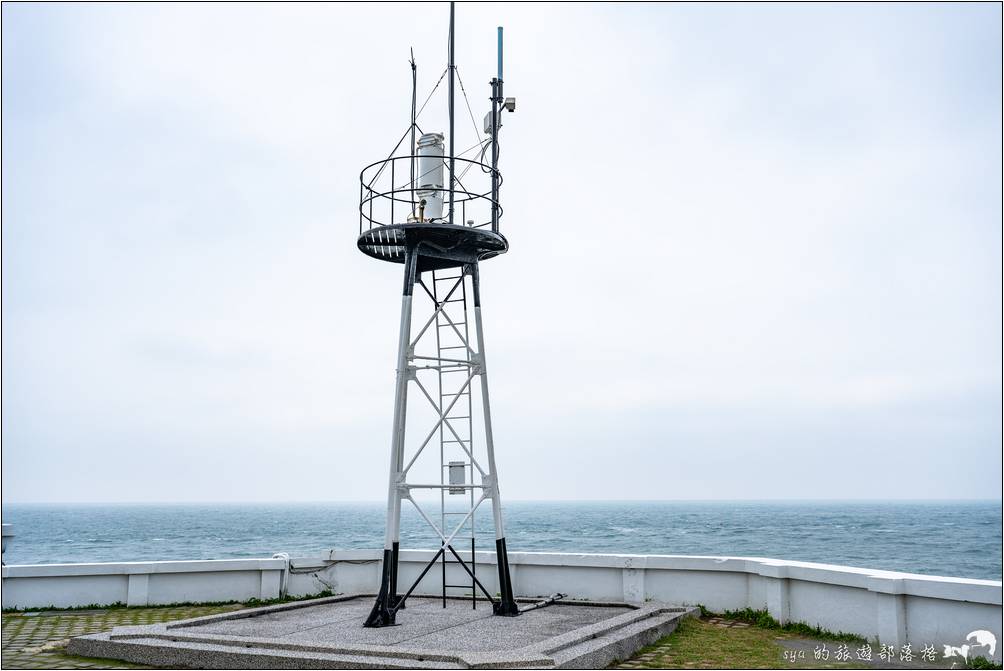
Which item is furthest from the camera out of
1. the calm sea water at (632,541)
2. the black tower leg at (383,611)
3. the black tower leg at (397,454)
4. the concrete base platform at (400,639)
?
the calm sea water at (632,541)

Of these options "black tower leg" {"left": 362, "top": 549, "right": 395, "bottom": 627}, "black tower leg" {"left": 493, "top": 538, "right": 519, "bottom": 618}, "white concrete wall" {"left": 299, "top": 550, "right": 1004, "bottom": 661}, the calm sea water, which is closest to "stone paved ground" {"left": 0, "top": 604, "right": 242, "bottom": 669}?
"white concrete wall" {"left": 299, "top": 550, "right": 1004, "bottom": 661}

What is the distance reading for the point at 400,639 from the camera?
9289mm

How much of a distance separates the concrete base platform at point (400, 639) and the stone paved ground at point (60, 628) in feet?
0.95

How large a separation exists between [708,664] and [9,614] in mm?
9124

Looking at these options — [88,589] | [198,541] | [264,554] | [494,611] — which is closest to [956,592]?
[494,611]

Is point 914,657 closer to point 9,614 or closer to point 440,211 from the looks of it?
point 440,211

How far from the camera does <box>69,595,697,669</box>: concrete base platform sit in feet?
26.9

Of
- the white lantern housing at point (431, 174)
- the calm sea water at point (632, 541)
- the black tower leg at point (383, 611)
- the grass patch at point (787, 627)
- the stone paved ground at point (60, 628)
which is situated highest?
the white lantern housing at point (431, 174)

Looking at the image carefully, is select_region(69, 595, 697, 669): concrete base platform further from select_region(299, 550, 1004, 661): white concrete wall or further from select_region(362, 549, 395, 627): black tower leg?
select_region(299, 550, 1004, 661): white concrete wall

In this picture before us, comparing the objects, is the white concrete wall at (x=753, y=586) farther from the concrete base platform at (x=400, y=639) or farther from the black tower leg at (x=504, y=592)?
the black tower leg at (x=504, y=592)

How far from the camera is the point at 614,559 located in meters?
12.2

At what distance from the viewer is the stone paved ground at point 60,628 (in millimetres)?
8922

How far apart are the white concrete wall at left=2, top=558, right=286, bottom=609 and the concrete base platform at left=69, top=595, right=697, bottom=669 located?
1.76 meters

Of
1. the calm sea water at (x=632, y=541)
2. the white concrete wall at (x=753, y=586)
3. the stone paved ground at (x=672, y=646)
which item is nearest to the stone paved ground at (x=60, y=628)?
the stone paved ground at (x=672, y=646)
